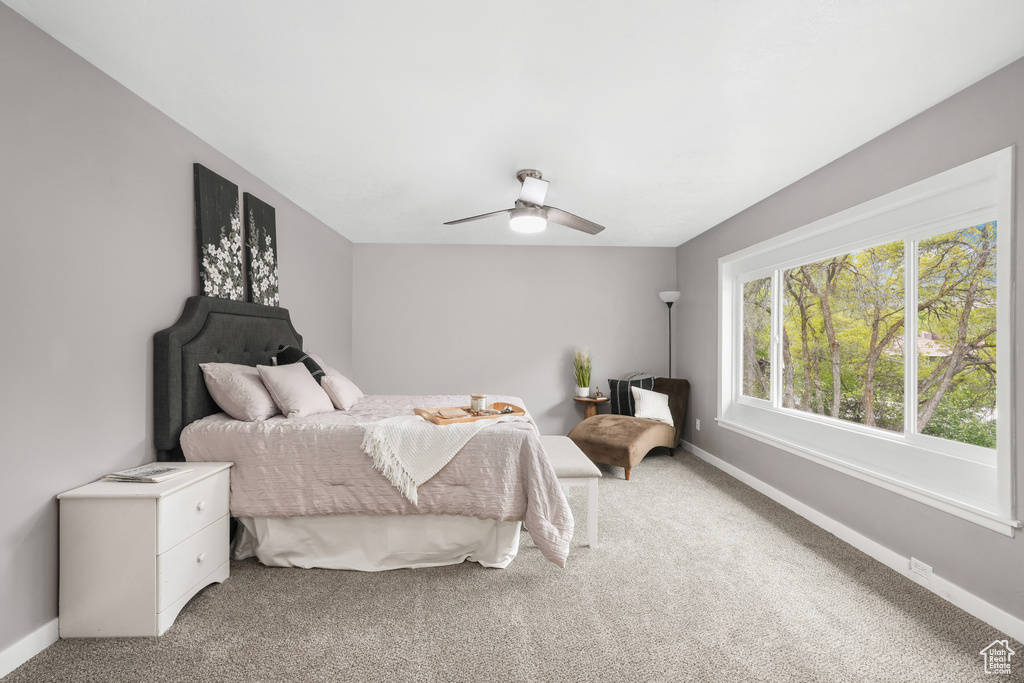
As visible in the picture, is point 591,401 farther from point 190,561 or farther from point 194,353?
point 190,561

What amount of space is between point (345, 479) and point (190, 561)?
695 mm

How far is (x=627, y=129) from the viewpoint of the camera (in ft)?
8.02

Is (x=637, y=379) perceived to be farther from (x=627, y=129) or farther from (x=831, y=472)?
(x=627, y=129)

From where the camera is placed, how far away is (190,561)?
1978mm

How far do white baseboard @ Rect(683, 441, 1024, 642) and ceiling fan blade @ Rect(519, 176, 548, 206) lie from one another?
2.75 metres

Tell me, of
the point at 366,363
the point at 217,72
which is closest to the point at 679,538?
the point at 217,72

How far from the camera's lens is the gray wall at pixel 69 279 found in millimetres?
1634

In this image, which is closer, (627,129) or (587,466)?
(627,129)

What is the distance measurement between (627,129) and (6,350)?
2816 mm

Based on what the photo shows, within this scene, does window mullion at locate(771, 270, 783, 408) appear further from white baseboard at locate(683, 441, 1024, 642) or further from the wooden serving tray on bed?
the wooden serving tray on bed

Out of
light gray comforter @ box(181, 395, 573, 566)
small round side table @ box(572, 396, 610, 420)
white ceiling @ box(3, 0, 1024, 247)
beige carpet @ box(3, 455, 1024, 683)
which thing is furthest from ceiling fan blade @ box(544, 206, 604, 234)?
small round side table @ box(572, 396, 610, 420)

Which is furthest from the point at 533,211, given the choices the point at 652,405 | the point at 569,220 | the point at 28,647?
the point at 28,647

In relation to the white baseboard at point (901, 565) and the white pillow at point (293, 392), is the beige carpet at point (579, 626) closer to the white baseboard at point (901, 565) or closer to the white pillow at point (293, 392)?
the white baseboard at point (901, 565)

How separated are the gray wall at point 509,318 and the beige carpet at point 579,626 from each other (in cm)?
286
